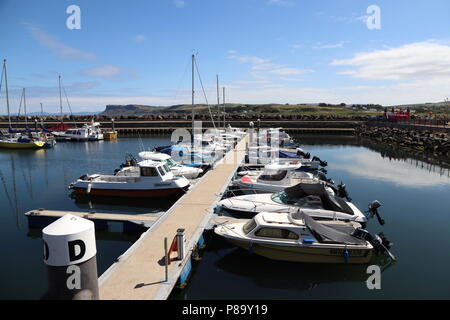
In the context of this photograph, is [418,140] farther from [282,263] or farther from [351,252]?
[282,263]

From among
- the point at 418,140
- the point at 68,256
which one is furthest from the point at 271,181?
the point at 418,140

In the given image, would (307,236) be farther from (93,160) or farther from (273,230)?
(93,160)

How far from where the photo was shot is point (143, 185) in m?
21.8

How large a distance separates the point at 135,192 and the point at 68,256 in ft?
52.1

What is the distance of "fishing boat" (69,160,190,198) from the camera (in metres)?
21.6

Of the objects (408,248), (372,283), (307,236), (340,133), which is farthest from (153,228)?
(340,133)

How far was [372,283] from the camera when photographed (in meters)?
12.0

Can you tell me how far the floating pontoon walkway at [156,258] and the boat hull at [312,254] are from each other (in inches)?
122

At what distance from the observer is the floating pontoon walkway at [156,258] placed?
969 centimetres

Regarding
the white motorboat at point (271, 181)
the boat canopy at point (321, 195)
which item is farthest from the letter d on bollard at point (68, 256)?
the white motorboat at point (271, 181)

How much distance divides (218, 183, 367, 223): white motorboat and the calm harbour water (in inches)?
99.0

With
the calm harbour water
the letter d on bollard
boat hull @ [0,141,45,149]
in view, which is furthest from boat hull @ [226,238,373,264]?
boat hull @ [0,141,45,149]

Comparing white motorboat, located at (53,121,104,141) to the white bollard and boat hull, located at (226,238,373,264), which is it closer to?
the white bollard
